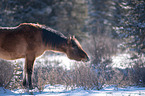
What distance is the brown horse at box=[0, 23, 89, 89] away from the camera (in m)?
5.45

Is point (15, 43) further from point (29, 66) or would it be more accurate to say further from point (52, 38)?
point (52, 38)

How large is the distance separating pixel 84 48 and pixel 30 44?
265 inches

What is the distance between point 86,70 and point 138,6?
4476 mm

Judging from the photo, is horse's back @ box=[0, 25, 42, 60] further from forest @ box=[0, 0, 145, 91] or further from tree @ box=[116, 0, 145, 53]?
tree @ box=[116, 0, 145, 53]

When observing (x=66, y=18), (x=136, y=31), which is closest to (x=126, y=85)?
(x=136, y=31)

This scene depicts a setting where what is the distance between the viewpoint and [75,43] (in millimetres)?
5699

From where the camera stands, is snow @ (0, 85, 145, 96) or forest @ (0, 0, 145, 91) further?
forest @ (0, 0, 145, 91)

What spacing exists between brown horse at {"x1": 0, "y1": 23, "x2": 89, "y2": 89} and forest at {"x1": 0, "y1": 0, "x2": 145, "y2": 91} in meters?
0.48

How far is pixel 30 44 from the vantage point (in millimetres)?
5453

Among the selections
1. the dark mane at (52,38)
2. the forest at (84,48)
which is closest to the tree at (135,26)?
the forest at (84,48)

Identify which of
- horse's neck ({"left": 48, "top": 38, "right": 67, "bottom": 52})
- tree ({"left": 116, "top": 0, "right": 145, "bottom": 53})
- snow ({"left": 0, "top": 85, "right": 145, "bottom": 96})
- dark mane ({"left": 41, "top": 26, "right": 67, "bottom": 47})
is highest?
tree ({"left": 116, "top": 0, "right": 145, "bottom": 53})

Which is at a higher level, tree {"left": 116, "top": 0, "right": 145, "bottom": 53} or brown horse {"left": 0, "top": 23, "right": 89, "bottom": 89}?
tree {"left": 116, "top": 0, "right": 145, "bottom": 53}

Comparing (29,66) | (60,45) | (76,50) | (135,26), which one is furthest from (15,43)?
(135,26)

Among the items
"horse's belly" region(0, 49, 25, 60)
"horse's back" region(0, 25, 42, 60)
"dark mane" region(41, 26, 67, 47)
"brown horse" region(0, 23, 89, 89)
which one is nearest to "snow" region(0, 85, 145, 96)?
→ "brown horse" region(0, 23, 89, 89)
